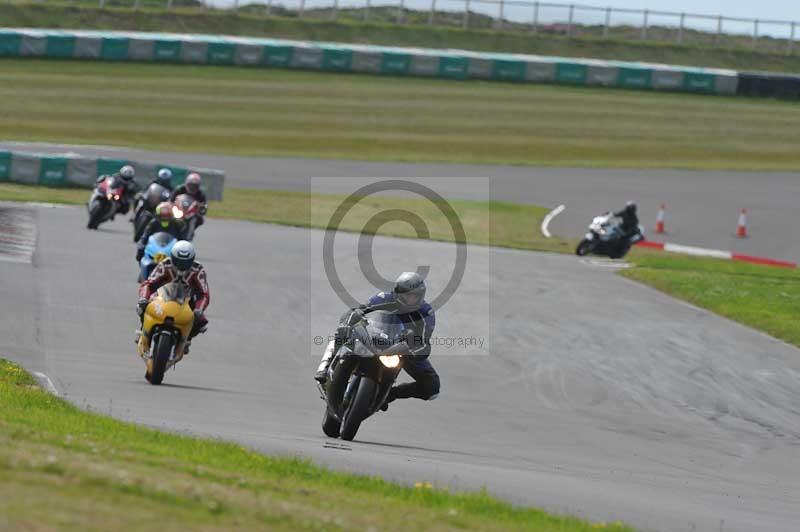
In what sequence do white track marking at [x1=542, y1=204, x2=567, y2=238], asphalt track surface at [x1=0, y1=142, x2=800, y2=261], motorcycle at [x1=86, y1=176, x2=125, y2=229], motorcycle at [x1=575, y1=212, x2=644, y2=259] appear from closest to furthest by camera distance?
motorcycle at [x1=86, y1=176, x2=125, y2=229] → motorcycle at [x1=575, y1=212, x2=644, y2=259] → white track marking at [x1=542, y1=204, x2=567, y2=238] → asphalt track surface at [x1=0, y1=142, x2=800, y2=261]

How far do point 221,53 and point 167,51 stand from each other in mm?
2475

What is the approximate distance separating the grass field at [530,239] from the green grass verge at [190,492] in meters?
14.1

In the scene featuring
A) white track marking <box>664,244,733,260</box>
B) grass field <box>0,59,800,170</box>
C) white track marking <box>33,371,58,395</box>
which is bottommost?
white track marking <box>664,244,733,260</box>

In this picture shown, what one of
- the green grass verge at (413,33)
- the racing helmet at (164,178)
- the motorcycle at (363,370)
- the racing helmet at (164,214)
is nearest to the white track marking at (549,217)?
the racing helmet at (164,178)

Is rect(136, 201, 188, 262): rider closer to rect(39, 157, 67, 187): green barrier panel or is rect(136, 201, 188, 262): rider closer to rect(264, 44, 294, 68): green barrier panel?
rect(39, 157, 67, 187): green barrier panel

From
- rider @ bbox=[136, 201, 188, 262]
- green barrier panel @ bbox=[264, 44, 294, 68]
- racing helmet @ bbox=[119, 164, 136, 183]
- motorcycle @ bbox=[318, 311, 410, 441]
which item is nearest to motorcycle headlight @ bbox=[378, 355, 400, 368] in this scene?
motorcycle @ bbox=[318, 311, 410, 441]

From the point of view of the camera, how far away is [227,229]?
32562mm

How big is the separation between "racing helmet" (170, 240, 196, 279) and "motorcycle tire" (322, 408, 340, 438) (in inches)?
129

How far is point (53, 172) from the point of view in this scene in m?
39.8

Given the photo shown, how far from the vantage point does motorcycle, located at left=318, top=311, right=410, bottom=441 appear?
39.2 feet

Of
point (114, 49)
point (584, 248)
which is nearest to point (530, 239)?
point (584, 248)

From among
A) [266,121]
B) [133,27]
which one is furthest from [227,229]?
[133,27]

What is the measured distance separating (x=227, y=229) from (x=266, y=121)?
76.4 ft

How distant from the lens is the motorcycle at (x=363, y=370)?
11.9 m
